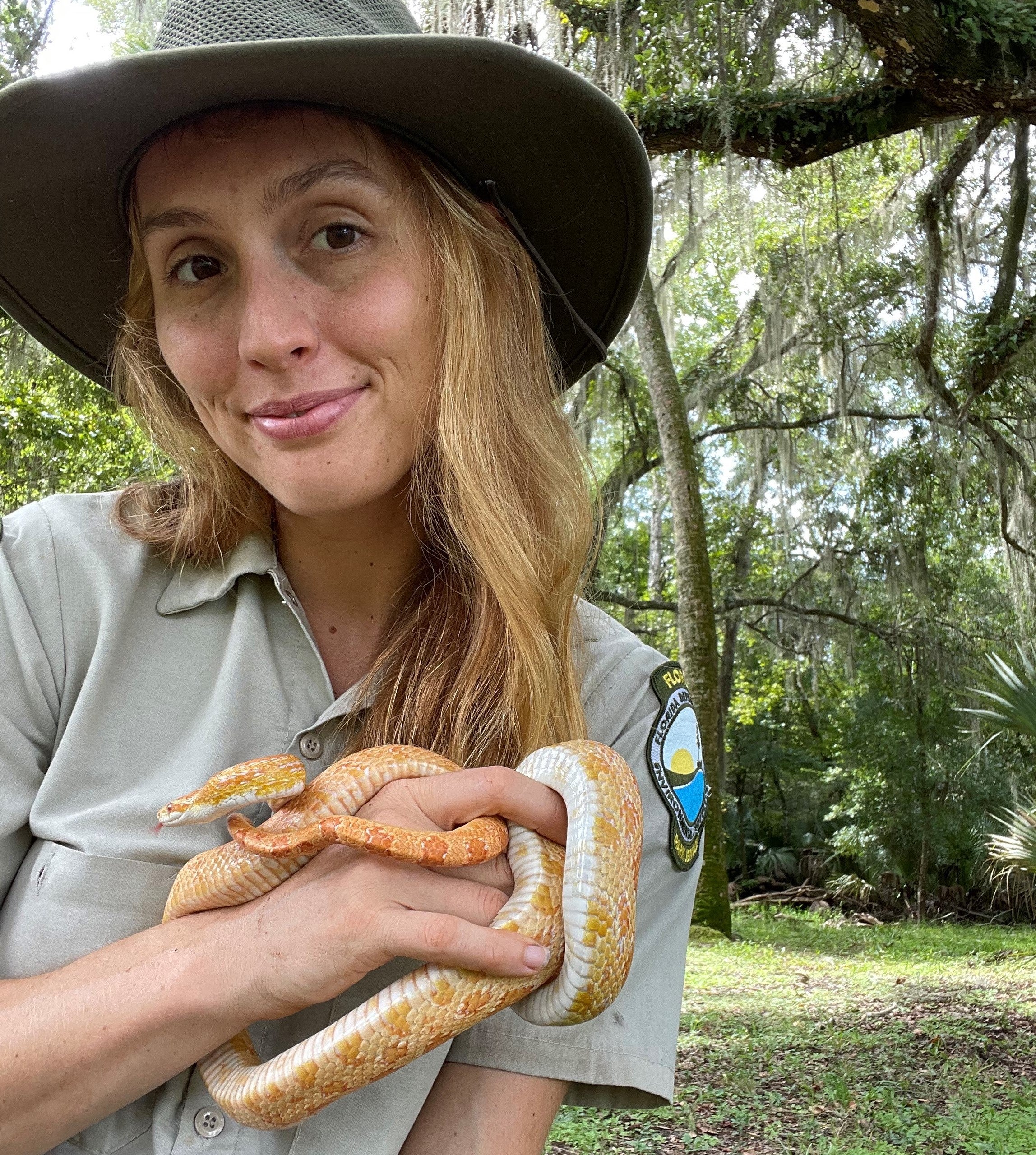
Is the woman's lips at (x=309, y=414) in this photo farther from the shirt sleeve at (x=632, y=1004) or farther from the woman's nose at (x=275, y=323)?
the shirt sleeve at (x=632, y=1004)

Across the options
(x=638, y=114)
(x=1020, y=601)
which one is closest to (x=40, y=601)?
Answer: (x=638, y=114)

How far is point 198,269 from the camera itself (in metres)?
1.68

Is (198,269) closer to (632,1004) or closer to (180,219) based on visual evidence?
(180,219)

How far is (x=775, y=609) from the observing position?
1567cm

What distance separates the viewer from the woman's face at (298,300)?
5.19 feet

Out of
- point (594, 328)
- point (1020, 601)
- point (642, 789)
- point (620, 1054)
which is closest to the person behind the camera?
point (620, 1054)

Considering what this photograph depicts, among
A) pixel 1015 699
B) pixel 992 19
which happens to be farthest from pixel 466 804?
pixel 1015 699

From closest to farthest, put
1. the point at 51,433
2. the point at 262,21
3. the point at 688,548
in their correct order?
1. the point at 262,21
2. the point at 51,433
3. the point at 688,548

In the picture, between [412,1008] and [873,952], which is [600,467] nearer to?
[873,952]

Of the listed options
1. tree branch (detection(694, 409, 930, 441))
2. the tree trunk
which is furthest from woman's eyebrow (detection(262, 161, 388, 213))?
tree branch (detection(694, 409, 930, 441))

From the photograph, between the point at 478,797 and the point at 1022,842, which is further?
the point at 1022,842

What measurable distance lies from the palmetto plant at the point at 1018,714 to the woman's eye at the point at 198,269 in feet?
22.8

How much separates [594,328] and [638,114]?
6.05 meters

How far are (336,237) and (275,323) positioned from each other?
186mm
